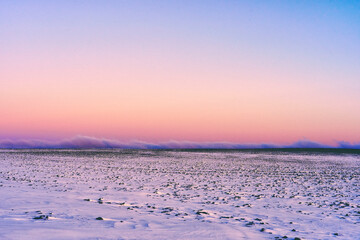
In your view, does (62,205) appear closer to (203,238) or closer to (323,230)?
(203,238)

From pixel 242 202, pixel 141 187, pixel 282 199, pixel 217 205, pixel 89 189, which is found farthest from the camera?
pixel 141 187

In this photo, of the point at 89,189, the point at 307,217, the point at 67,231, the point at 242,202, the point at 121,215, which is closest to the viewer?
the point at 67,231

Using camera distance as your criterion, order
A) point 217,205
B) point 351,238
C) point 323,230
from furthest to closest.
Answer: point 217,205 < point 323,230 < point 351,238

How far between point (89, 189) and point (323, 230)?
14341 mm

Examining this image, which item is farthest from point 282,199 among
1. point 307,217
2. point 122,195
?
point 122,195

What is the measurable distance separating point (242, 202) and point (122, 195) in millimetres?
6975

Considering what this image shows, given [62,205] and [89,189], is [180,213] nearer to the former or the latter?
[62,205]

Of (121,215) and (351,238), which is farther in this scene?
(121,215)

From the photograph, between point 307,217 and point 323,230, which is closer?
point 323,230

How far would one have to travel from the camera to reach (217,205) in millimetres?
15328

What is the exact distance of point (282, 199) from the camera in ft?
57.8

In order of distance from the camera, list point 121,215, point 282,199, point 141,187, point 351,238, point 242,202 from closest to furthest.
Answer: point 351,238 < point 121,215 < point 242,202 < point 282,199 < point 141,187

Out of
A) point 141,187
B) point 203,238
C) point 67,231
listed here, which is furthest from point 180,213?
point 141,187

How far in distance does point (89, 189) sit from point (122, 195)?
3375 mm
